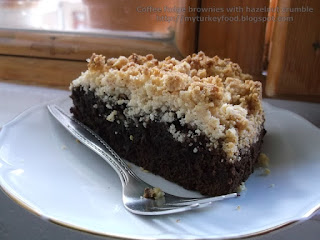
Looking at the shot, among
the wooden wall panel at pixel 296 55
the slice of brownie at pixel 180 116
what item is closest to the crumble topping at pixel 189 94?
the slice of brownie at pixel 180 116

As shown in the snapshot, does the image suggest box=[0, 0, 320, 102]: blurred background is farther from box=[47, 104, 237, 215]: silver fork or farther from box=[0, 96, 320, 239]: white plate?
box=[47, 104, 237, 215]: silver fork

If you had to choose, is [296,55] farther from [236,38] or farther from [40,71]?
[40,71]

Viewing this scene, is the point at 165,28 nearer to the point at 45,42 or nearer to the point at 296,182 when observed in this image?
the point at 45,42

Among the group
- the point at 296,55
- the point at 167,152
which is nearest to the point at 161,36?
the point at 296,55

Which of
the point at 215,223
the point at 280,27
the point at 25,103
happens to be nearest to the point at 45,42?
the point at 25,103

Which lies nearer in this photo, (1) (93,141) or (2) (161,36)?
(1) (93,141)

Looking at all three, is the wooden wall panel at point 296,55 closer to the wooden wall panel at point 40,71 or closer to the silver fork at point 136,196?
the silver fork at point 136,196

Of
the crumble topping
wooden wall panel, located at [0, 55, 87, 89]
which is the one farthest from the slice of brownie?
wooden wall panel, located at [0, 55, 87, 89]
